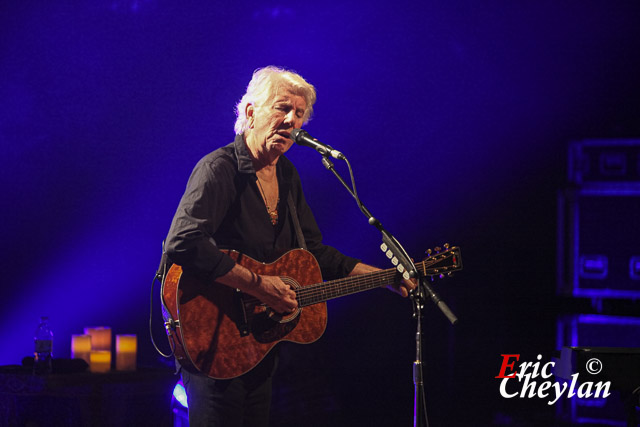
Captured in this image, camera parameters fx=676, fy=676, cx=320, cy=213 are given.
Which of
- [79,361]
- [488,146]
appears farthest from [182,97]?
[488,146]

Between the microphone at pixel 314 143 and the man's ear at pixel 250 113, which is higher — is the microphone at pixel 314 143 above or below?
below

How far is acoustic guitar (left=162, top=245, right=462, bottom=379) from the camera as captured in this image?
→ 7.79 ft

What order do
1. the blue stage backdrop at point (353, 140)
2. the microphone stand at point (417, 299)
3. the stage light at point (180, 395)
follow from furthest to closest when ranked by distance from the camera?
the blue stage backdrop at point (353, 140)
the stage light at point (180, 395)
the microphone stand at point (417, 299)

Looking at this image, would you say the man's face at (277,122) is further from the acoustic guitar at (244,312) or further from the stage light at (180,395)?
the stage light at (180,395)

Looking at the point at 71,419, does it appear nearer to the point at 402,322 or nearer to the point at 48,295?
the point at 48,295

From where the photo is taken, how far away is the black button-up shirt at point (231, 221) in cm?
231

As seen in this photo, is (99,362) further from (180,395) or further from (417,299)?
(417,299)

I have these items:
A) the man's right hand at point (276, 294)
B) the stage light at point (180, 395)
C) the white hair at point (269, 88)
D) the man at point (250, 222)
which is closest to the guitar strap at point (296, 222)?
the man at point (250, 222)

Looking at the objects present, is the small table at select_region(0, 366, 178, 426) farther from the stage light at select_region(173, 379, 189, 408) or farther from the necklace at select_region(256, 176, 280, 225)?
the necklace at select_region(256, 176, 280, 225)

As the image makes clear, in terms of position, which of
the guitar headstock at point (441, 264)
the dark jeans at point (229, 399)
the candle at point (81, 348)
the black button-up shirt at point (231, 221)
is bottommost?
the dark jeans at point (229, 399)

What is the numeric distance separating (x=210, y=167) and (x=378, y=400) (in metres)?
2.44

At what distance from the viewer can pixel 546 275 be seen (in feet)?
14.4

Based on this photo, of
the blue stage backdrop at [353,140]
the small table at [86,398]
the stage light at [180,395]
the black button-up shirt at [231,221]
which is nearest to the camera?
the black button-up shirt at [231,221]

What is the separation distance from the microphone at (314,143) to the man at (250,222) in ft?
0.37
